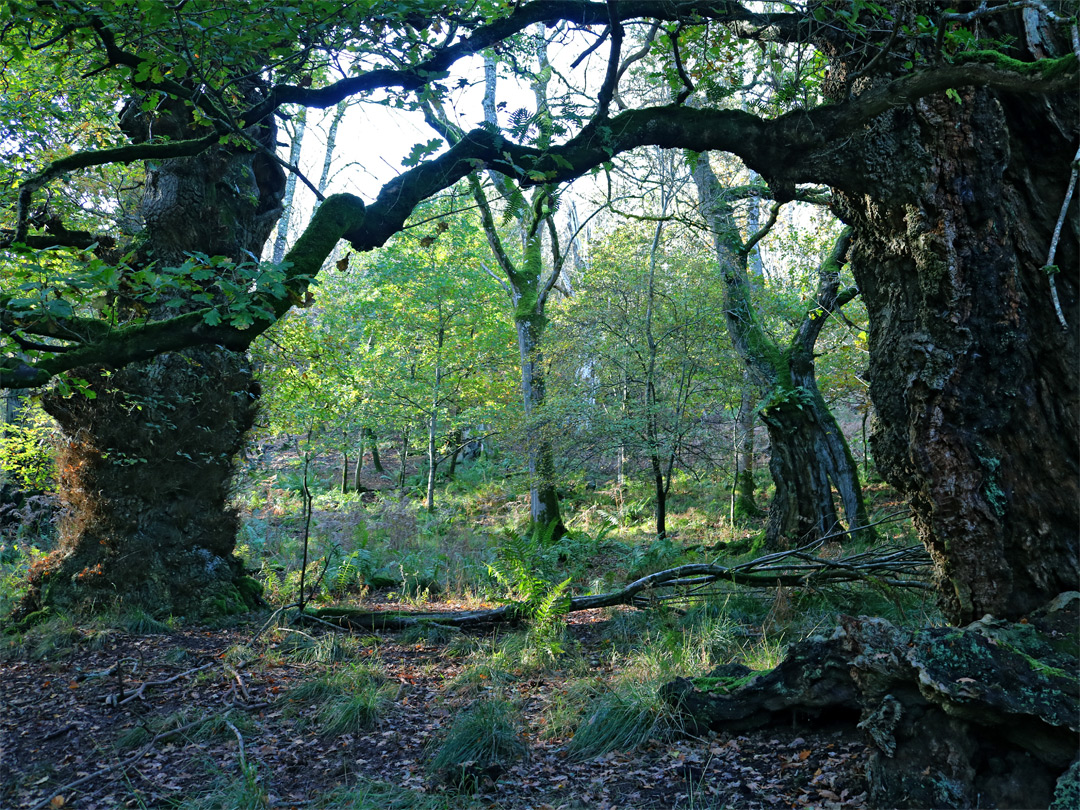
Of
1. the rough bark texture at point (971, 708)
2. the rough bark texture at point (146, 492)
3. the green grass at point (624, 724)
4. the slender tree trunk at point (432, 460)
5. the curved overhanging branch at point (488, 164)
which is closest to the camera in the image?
the rough bark texture at point (971, 708)

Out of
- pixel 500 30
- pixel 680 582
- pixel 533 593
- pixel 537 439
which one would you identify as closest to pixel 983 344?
pixel 500 30

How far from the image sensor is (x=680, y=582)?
21.5ft

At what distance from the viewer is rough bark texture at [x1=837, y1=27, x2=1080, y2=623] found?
345 cm

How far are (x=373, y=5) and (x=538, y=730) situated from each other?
4717 mm

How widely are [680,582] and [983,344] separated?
3817mm

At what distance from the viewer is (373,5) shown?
3.80 m

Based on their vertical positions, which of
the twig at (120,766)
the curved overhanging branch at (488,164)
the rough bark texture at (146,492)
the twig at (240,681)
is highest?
the curved overhanging branch at (488,164)

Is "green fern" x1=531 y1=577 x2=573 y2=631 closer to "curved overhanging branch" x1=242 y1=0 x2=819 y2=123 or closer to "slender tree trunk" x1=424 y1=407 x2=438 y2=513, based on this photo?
"curved overhanging branch" x1=242 y1=0 x2=819 y2=123

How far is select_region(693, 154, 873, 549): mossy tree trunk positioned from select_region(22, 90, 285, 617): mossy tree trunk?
651 centimetres

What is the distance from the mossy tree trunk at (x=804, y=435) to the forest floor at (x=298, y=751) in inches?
201

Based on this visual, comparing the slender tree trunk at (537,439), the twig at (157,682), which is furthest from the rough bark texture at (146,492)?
the slender tree trunk at (537,439)

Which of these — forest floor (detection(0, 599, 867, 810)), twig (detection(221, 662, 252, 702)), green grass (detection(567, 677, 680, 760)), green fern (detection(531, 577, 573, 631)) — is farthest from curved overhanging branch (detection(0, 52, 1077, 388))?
green fern (detection(531, 577, 573, 631))

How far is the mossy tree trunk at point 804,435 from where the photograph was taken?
9391mm

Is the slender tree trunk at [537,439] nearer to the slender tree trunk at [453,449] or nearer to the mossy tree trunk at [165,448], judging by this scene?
the mossy tree trunk at [165,448]
